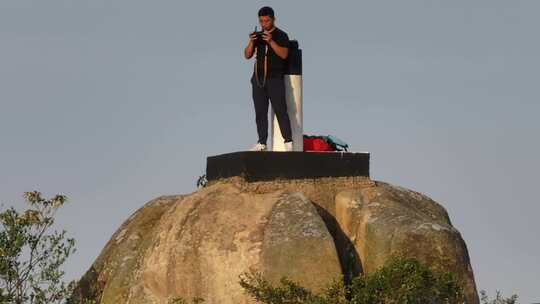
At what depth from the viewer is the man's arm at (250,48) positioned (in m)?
25.3

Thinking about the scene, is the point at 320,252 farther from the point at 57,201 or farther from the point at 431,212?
the point at 57,201

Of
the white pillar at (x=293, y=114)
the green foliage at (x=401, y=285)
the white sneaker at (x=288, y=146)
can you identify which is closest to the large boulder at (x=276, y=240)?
the green foliage at (x=401, y=285)

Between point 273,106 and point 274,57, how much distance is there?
1.05m

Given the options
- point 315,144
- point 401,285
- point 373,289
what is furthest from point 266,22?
point 401,285

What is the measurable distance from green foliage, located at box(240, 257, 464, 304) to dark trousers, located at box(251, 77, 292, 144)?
181 inches

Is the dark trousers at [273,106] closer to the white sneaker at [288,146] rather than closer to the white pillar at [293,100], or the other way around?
the white sneaker at [288,146]

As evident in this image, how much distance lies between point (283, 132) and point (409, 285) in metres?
5.65

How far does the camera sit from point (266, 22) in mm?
25266

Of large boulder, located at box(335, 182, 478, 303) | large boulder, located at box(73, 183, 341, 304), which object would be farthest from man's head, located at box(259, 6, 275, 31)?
large boulder, located at box(335, 182, 478, 303)

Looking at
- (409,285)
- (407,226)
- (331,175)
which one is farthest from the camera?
(331,175)

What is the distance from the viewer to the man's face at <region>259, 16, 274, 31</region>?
82.8 feet

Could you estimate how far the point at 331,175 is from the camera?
24547 millimetres

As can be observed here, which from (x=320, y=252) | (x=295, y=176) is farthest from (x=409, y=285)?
(x=295, y=176)

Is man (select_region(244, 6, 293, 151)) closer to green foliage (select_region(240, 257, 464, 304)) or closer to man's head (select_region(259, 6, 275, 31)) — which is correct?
man's head (select_region(259, 6, 275, 31))
